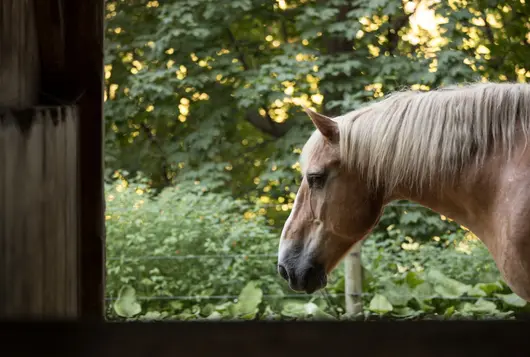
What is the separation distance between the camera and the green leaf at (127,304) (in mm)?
4418

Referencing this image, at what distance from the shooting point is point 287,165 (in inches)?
235

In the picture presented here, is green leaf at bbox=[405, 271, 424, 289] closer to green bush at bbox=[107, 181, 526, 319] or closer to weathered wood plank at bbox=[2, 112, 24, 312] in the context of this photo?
green bush at bbox=[107, 181, 526, 319]

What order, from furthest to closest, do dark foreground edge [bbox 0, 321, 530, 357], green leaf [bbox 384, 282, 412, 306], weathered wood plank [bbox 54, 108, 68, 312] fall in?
green leaf [bbox 384, 282, 412, 306]
weathered wood plank [bbox 54, 108, 68, 312]
dark foreground edge [bbox 0, 321, 530, 357]

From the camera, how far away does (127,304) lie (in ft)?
14.7

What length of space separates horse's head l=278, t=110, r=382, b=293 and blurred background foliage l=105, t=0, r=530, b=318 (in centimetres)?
177

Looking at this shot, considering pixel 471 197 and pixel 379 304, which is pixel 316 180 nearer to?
pixel 471 197

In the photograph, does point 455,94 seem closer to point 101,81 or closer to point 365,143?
point 365,143

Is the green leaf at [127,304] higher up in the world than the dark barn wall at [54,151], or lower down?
lower down

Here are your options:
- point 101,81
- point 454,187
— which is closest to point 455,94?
point 454,187

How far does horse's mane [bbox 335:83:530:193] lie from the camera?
2.07 metres

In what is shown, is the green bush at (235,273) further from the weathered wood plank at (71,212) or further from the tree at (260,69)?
the weathered wood plank at (71,212)

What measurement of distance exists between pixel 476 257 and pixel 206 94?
2.86 m

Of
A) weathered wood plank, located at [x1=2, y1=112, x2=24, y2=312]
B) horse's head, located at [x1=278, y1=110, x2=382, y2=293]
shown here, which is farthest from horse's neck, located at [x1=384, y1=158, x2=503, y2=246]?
weathered wood plank, located at [x1=2, y1=112, x2=24, y2=312]

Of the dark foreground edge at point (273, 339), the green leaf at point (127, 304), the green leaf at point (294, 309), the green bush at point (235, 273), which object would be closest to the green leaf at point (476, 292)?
the green bush at point (235, 273)
